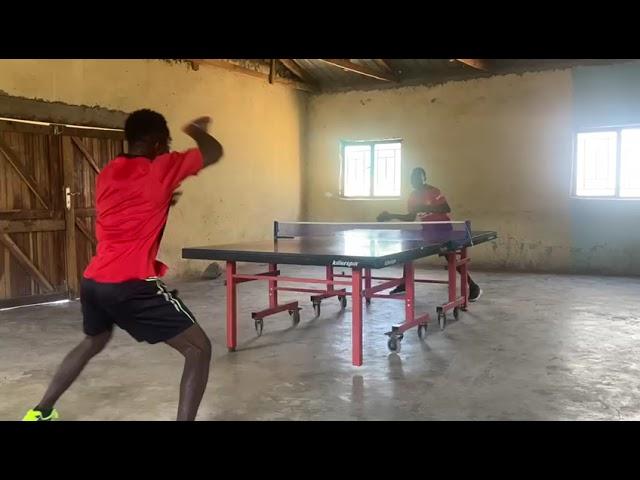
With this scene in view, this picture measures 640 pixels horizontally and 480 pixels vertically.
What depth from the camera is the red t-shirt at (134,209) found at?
254 cm

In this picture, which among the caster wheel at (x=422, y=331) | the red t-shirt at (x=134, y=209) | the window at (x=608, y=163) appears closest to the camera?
the red t-shirt at (x=134, y=209)

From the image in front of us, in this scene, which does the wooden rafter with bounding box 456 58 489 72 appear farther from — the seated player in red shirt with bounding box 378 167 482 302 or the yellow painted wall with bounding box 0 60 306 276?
the seated player in red shirt with bounding box 378 167 482 302

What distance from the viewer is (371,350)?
15.5ft

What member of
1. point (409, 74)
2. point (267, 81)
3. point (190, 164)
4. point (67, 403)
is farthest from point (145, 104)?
point (190, 164)

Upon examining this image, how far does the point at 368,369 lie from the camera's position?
4191mm

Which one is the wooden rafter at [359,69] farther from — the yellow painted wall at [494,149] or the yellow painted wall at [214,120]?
the yellow painted wall at [214,120]

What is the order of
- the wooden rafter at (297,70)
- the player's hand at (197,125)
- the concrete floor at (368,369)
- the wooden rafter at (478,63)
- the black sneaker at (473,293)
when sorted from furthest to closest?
1. the wooden rafter at (297,70)
2. the wooden rafter at (478,63)
3. the black sneaker at (473,293)
4. the concrete floor at (368,369)
5. the player's hand at (197,125)

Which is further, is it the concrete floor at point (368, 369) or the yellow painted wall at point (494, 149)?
the yellow painted wall at point (494, 149)

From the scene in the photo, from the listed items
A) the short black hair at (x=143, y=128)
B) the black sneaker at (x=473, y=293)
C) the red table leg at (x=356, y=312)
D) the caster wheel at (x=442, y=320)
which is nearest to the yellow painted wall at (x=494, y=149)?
the black sneaker at (x=473, y=293)

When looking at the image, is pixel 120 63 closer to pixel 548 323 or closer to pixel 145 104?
pixel 145 104

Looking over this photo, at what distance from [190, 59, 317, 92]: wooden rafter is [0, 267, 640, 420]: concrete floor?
4.39m

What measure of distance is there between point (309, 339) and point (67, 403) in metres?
2.13

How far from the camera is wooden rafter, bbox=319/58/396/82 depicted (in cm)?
954

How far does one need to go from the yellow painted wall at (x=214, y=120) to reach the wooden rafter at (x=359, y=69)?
151 centimetres
